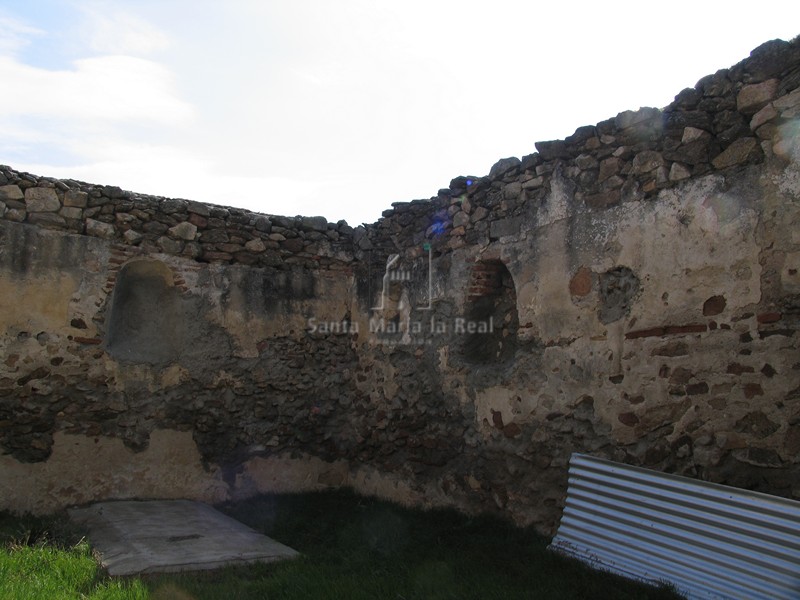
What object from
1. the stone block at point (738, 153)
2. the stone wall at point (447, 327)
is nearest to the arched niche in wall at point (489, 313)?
the stone wall at point (447, 327)

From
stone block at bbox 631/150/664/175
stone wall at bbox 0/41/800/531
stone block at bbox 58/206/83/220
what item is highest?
stone block at bbox 631/150/664/175

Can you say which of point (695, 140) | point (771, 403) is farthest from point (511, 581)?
point (695, 140)

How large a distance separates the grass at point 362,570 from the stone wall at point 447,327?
482 mm

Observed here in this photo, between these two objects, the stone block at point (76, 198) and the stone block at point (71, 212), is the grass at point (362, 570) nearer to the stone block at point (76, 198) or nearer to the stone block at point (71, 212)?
the stone block at point (71, 212)

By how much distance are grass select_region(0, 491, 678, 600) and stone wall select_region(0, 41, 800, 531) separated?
1.58 feet

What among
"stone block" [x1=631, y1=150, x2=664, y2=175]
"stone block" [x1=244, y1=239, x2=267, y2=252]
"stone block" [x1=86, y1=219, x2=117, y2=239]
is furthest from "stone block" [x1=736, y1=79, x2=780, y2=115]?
"stone block" [x1=86, y1=219, x2=117, y2=239]

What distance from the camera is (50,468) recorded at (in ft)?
18.6

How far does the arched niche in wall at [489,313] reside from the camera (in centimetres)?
586

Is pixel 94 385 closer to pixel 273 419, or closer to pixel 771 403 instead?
pixel 273 419

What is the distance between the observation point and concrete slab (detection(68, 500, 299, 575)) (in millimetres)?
4164

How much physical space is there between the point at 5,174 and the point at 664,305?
5.53 meters

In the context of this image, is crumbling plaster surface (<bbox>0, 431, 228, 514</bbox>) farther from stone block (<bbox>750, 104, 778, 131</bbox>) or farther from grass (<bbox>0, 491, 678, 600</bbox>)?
stone block (<bbox>750, 104, 778, 131</bbox>)

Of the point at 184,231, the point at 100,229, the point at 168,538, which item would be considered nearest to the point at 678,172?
the point at 168,538

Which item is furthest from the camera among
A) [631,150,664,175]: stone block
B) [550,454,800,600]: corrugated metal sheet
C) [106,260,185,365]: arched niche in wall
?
[106,260,185,365]: arched niche in wall
